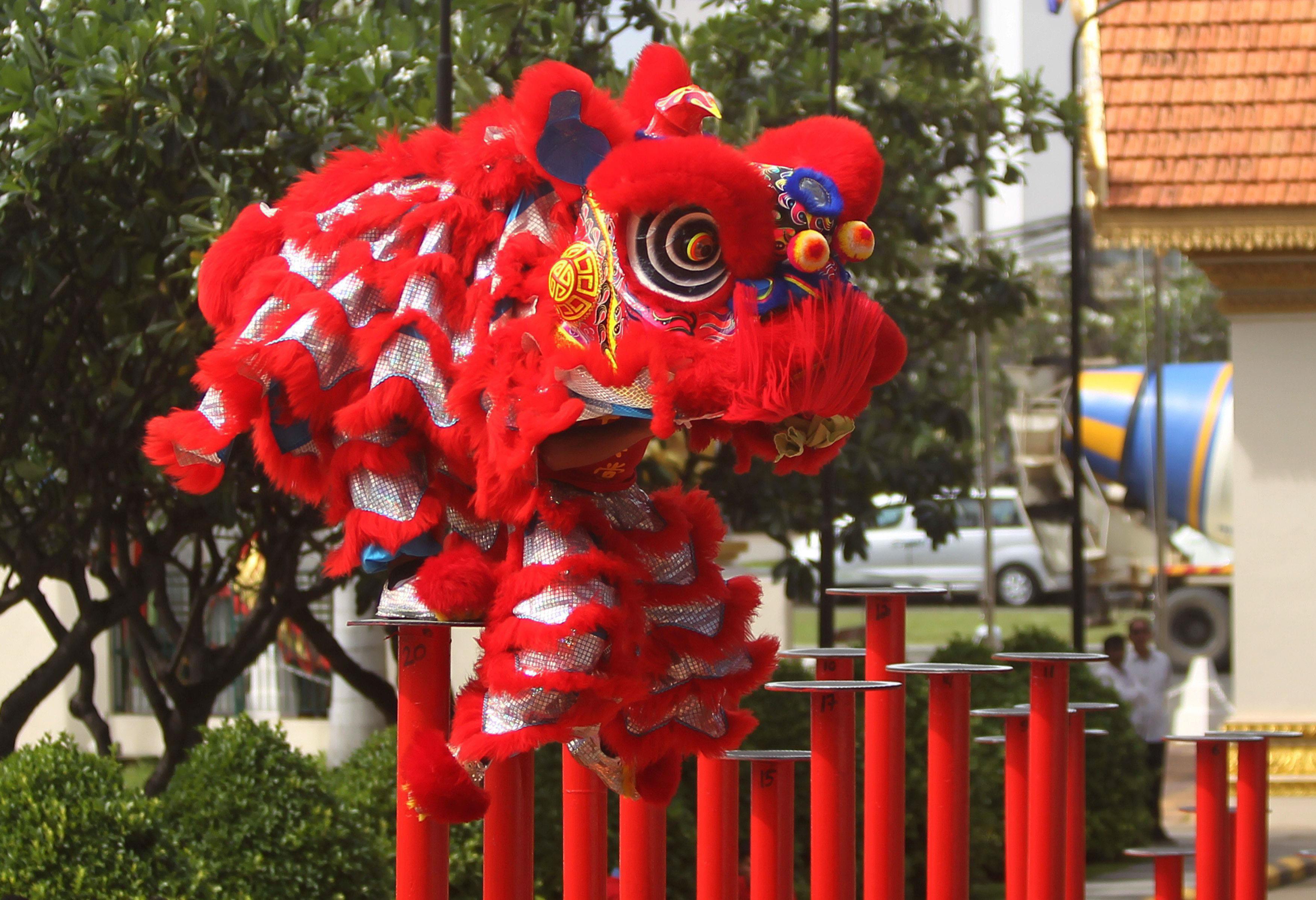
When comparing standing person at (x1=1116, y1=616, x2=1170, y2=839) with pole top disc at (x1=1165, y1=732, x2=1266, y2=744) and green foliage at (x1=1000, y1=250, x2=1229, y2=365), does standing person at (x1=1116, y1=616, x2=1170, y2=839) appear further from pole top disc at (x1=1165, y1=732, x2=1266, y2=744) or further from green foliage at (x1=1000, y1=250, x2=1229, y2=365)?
green foliage at (x1=1000, y1=250, x2=1229, y2=365)

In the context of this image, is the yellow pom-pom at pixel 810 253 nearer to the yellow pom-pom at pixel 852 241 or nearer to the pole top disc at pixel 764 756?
the yellow pom-pom at pixel 852 241

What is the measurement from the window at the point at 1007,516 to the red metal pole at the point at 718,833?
18.2 m

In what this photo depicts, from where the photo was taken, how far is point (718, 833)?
12.5 feet

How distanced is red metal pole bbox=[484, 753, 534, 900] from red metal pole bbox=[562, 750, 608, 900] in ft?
1.19

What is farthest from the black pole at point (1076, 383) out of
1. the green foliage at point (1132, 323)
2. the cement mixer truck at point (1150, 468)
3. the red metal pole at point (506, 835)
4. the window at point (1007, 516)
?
the green foliage at point (1132, 323)

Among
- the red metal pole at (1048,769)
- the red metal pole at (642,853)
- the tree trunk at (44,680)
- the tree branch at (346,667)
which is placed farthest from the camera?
the tree branch at (346,667)

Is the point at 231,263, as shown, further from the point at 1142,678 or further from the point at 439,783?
the point at 1142,678

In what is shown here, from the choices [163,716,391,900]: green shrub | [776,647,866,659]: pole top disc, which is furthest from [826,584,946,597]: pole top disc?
[163,716,391,900]: green shrub

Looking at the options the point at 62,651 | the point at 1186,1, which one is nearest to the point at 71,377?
the point at 62,651

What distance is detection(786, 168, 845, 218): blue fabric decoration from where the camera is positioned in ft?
9.08

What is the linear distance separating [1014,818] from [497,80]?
3.35m

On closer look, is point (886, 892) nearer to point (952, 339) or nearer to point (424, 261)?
point (424, 261)

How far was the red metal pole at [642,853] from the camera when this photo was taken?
3.57 metres

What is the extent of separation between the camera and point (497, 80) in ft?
20.4
